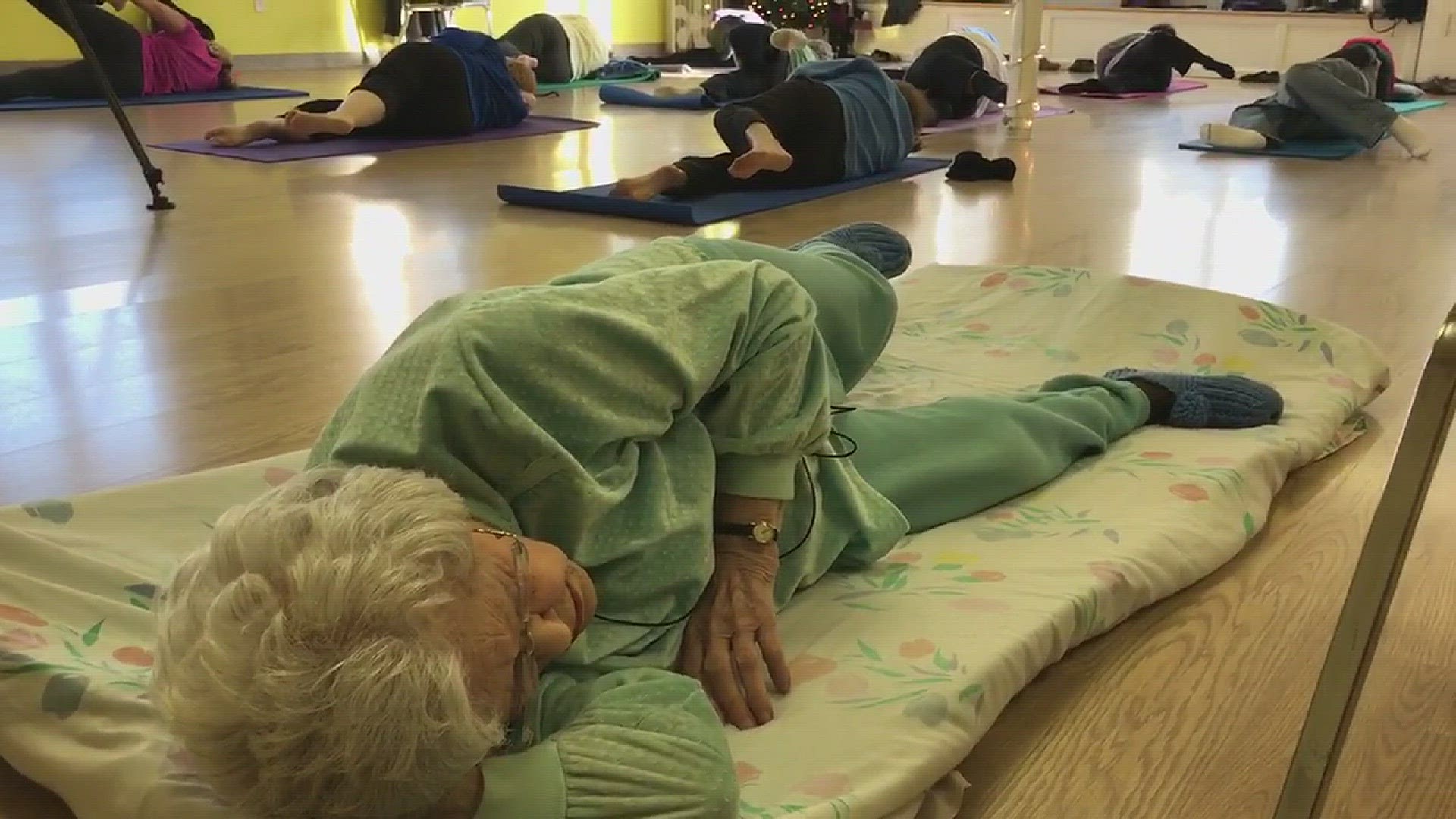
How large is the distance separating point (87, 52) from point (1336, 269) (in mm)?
2350

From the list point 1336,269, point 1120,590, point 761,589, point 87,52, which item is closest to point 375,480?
point 761,589

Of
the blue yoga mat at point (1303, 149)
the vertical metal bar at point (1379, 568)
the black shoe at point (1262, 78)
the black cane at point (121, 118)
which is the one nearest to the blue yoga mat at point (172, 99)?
the black cane at point (121, 118)

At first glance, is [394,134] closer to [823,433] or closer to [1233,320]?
[1233,320]

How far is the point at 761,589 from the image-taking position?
2.99 feet

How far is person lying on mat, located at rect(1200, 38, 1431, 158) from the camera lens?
370cm

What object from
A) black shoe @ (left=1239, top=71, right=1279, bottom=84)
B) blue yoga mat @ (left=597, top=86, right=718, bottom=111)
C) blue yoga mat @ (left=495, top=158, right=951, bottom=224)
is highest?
blue yoga mat @ (left=495, top=158, right=951, bottom=224)

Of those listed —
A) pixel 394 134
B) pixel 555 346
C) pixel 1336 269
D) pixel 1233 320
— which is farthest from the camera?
pixel 394 134

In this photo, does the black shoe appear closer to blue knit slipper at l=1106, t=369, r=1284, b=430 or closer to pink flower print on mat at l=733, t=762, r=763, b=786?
blue knit slipper at l=1106, t=369, r=1284, b=430

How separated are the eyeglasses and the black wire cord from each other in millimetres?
139

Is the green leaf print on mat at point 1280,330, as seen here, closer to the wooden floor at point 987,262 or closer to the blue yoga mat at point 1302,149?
the wooden floor at point 987,262

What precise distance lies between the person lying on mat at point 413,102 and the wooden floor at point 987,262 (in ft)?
0.60

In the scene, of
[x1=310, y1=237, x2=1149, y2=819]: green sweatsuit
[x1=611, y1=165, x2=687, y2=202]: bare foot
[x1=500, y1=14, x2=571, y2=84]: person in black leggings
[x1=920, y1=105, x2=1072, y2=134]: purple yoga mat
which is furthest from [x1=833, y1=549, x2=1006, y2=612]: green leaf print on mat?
[x1=500, y1=14, x2=571, y2=84]: person in black leggings

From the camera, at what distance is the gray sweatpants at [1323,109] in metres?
3.70

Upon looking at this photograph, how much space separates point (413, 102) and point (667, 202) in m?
1.37
